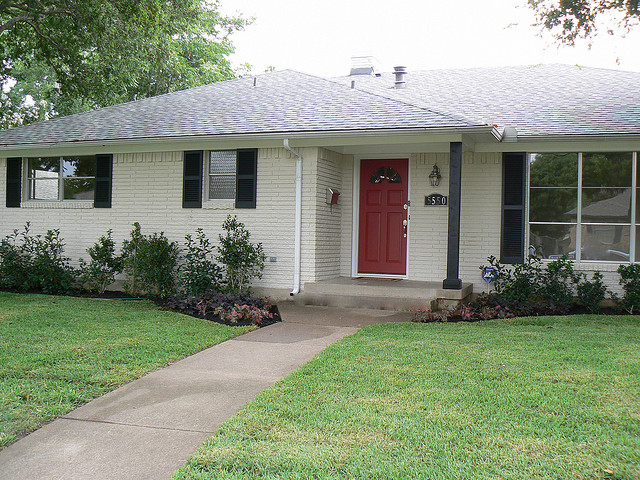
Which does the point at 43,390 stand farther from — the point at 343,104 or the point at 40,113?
the point at 40,113

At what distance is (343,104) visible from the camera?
11016mm

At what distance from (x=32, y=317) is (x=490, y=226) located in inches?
288

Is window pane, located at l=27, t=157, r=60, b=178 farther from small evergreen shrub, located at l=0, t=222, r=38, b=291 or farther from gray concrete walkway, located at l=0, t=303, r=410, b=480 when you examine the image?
gray concrete walkway, located at l=0, t=303, r=410, b=480

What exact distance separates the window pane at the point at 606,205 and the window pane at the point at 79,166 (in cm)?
933

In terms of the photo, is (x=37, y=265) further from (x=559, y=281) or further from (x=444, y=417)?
(x=444, y=417)

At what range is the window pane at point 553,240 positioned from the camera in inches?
390

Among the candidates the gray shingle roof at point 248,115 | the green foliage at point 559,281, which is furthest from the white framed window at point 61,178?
the green foliage at point 559,281

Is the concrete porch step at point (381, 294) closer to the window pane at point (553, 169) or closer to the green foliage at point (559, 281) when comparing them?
the green foliage at point (559, 281)

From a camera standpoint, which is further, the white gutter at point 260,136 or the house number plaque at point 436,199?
the house number plaque at point 436,199

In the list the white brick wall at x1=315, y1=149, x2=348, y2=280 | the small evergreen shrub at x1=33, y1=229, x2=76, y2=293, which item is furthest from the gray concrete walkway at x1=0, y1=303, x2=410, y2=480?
the small evergreen shrub at x1=33, y1=229, x2=76, y2=293

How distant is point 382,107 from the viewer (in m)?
10.4

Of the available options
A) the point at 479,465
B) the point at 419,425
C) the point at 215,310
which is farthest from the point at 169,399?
the point at 215,310

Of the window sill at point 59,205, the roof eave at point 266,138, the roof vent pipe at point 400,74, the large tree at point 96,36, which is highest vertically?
the large tree at point 96,36

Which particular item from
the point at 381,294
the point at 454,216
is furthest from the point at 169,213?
the point at 454,216
